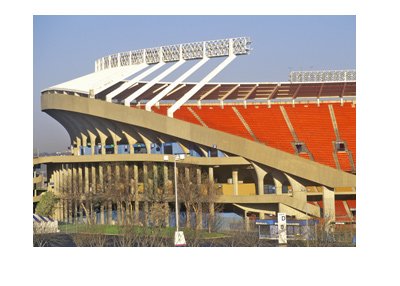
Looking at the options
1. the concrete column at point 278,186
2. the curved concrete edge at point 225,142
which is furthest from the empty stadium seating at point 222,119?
the concrete column at point 278,186

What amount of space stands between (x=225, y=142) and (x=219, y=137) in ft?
1.16

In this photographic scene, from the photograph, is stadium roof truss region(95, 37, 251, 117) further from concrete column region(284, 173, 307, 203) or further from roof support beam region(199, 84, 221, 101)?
concrete column region(284, 173, 307, 203)

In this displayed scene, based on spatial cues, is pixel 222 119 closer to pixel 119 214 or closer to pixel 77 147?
pixel 119 214

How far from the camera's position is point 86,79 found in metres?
51.6

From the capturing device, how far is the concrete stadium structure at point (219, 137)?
38.7 metres

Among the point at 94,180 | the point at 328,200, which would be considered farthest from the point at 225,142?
the point at 94,180

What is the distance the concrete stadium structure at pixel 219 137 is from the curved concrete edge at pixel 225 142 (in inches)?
1.8

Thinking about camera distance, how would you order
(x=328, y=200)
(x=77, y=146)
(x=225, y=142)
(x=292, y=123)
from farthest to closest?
(x=77, y=146) < (x=292, y=123) < (x=225, y=142) < (x=328, y=200)

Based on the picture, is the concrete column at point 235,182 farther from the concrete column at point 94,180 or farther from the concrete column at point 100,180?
the concrete column at point 94,180

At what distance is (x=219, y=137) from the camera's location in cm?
3922

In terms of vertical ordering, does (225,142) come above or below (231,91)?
below

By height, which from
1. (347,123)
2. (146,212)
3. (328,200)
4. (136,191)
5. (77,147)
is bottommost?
(146,212)
